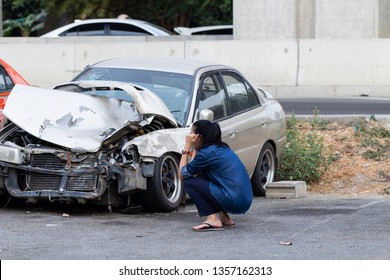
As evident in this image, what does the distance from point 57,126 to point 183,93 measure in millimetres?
1563

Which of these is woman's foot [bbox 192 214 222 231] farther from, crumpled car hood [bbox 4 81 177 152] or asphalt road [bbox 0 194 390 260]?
crumpled car hood [bbox 4 81 177 152]

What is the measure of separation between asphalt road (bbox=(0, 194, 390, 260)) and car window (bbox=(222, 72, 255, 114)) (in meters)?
1.30

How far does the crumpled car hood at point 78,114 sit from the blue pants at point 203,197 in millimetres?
1136

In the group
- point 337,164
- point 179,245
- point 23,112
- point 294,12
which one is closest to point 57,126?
point 23,112

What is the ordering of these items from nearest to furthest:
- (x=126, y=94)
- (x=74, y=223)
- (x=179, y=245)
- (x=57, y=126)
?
(x=179, y=245)
(x=74, y=223)
(x=57, y=126)
(x=126, y=94)

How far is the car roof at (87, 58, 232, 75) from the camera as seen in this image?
11.9 meters

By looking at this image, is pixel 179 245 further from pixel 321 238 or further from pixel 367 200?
pixel 367 200

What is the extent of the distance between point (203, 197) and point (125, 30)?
69.8ft

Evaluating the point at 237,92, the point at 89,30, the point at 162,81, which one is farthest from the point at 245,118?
the point at 89,30

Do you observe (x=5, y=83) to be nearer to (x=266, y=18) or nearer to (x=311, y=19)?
(x=266, y=18)

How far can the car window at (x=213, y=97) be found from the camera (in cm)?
1164

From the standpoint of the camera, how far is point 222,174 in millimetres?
9727

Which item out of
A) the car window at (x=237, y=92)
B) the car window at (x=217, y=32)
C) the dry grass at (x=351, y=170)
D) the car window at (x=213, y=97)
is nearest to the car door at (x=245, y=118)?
the car window at (x=237, y=92)

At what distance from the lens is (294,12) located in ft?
87.9
